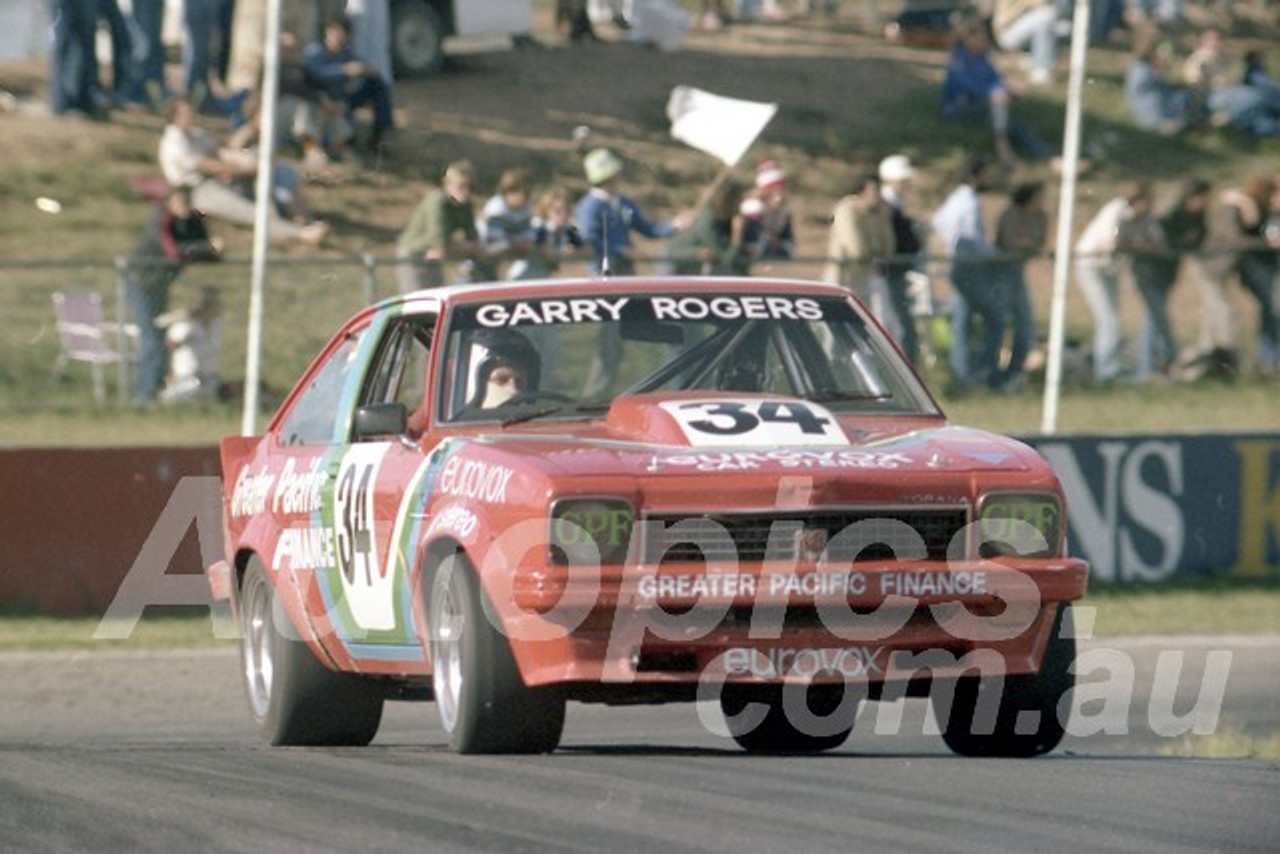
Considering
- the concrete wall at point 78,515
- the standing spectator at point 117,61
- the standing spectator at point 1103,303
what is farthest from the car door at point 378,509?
the standing spectator at point 117,61

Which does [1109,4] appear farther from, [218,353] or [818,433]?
[818,433]

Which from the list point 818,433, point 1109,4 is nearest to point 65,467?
point 818,433

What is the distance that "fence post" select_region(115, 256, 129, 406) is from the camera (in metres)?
16.0

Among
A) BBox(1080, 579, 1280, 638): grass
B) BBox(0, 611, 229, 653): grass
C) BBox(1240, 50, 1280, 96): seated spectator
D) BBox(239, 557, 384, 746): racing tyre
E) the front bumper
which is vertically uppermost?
the front bumper

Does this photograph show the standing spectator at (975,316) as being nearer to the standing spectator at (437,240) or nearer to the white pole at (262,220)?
the standing spectator at (437,240)

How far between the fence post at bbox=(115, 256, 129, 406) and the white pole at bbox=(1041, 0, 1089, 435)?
5120 mm

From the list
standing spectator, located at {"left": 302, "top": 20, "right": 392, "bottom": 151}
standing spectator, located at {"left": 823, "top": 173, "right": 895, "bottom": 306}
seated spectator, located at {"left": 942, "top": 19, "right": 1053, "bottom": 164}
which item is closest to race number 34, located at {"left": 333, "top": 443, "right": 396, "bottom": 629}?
standing spectator, located at {"left": 823, "top": 173, "right": 895, "bottom": 306}

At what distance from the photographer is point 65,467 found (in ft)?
44.7

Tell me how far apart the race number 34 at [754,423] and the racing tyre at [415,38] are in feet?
55.2

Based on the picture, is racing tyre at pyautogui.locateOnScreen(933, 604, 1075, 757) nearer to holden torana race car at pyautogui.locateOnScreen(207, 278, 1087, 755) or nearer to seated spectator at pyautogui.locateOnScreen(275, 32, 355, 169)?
holden torana race car at pyautogui.locateOnScreen(207, 278, 1087, 755)

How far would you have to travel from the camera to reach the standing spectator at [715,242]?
16.1m

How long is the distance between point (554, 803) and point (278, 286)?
11173 millimetres

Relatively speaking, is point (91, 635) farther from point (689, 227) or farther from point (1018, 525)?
point (1018, 525)

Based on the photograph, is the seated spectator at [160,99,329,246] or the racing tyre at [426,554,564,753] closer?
the racing tyre at [426,554,564,753]
